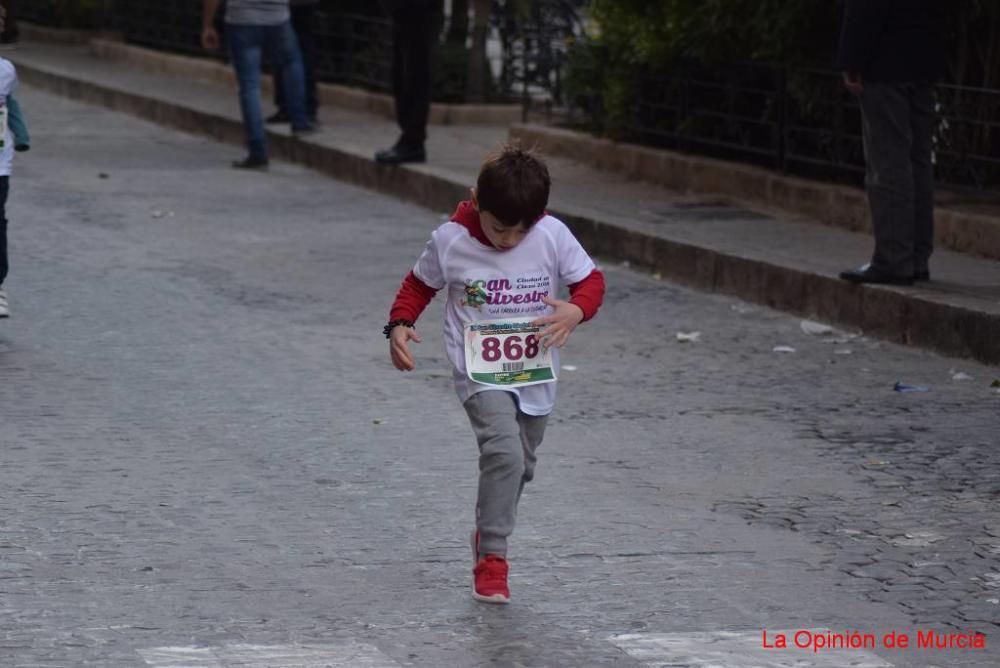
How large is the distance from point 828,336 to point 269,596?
456cm

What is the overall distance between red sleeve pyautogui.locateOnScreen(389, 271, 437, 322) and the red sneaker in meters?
0.63

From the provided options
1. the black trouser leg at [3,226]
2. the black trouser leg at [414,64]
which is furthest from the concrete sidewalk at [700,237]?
the black trouser leg at [3,226]

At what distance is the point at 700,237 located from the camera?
10.8 meters

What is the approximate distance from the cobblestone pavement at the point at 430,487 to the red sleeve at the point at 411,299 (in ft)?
2.17

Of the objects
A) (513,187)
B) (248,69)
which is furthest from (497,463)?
(248,69)

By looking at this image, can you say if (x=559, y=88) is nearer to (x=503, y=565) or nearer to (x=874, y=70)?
(x=874, y=70)

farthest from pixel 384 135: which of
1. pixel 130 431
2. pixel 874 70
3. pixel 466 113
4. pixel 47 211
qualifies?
pixel 130 431

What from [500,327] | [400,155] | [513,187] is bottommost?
[400,155]

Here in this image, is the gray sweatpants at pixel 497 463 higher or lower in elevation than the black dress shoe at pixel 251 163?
higher

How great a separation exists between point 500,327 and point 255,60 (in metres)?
10.5

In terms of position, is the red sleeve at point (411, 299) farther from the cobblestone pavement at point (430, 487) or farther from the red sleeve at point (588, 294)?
the cobblestone pavement at point (430, 487)

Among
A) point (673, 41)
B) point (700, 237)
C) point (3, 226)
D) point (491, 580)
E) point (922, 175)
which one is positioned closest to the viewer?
point (491, 580)

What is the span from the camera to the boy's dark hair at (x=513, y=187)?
16.1 ft

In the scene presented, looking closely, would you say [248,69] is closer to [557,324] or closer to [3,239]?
[3,239]
